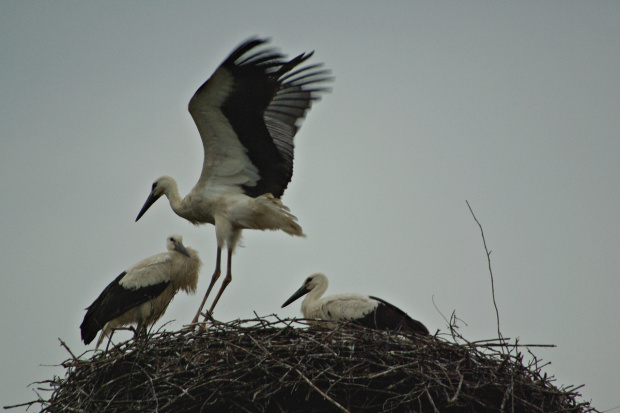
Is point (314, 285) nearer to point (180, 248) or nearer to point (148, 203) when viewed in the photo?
point (180, 248)

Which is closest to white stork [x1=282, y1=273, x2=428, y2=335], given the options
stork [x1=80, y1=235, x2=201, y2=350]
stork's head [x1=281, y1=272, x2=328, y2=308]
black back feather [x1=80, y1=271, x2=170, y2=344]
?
stork's head [x1=281, y1=272, x2=328, y2=308]

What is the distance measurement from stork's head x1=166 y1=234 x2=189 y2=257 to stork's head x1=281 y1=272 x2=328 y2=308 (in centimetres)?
127

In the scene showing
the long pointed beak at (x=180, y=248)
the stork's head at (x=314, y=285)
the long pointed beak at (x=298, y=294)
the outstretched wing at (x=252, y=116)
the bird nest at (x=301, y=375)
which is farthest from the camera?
the long pointed beak at (x=298, y=294)

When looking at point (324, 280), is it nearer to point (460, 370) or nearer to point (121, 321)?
point (121, 321)

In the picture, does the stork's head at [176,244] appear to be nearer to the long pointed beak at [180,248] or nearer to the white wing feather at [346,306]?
the long pointed beak at [180,248]

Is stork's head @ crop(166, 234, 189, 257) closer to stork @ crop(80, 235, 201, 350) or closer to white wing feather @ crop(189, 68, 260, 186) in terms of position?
stork @ crop(80, 235, 201, 350)

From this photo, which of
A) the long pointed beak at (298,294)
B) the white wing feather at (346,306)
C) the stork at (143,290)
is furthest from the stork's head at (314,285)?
the stork at (143,290)

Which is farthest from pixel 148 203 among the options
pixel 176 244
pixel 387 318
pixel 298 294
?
pixel 387 318

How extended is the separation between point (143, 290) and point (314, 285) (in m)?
1.73

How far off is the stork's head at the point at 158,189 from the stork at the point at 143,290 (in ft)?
1.59

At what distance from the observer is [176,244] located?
808 centimetres

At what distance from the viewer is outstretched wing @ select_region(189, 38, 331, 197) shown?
278 inches

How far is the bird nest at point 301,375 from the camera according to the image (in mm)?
5516

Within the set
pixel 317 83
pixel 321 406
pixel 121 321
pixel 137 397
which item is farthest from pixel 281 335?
pixel 317 83
